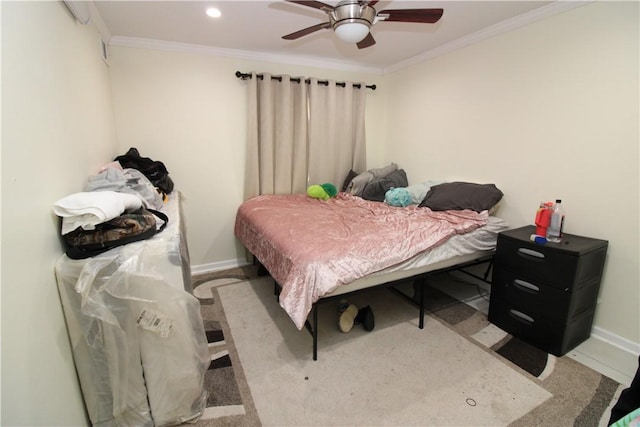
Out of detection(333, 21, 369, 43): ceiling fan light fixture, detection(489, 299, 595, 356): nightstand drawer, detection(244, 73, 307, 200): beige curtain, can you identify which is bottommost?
detection(489, 299, 595, 356): nightstand drawer

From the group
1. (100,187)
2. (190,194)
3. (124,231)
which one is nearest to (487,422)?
(124,231)

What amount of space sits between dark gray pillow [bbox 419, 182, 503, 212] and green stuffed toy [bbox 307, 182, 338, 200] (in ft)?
3.23

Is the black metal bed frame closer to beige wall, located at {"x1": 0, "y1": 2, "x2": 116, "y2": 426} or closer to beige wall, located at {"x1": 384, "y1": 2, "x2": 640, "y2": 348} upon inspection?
beige wall, located at {"x1": 384, "y1": 2, "x2": 640, "y2": 348}

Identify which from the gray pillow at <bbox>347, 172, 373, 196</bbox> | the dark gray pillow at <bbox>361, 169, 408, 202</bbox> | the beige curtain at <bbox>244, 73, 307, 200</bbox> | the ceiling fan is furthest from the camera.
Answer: the gray pillow at <bbox>347, 172, 373, 196</bbox>

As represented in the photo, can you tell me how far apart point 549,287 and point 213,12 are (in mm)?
2994

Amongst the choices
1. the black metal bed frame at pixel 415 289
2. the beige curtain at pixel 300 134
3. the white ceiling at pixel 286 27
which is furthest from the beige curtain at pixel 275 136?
the black metal bed frame at pixel 415 289

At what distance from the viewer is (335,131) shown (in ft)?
11.7

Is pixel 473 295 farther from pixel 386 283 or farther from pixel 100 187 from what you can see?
pixel 100 187

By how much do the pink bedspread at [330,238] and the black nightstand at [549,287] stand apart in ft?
1.21

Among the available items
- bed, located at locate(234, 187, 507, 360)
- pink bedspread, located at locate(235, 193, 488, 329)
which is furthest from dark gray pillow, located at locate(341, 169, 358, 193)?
bed, located at locate(234, 187, 507, 360)

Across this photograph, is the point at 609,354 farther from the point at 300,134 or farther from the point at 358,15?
the point at 300,134

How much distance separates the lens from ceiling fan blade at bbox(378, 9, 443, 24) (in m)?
1.66

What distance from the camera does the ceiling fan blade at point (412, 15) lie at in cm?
166

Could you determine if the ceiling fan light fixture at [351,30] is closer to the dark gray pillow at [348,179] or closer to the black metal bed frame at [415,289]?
the black metal bed frame at [415,289]
